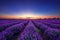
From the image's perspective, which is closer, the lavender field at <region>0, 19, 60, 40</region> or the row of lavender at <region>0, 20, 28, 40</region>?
the lavender field at <region>0, 19, 60, 40</region>

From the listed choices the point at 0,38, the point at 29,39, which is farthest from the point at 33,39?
the point at 0,38

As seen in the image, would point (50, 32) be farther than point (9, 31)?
No

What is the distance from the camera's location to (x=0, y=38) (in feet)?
17.0

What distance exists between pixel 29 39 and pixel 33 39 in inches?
8.9

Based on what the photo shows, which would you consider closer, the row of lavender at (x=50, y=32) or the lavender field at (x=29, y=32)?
the lavender field at (x=29, y=32)

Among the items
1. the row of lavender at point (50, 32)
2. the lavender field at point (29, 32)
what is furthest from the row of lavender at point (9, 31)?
the row of lavender at point (50, 32)

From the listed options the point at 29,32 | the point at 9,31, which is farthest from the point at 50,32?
the point at 9,31

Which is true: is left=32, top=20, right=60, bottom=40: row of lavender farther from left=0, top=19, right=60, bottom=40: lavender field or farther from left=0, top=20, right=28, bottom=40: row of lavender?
left=0, top=20, right=28, bottom=40: row of lavender

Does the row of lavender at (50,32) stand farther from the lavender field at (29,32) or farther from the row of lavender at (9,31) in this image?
the row of lavender at (9,31)

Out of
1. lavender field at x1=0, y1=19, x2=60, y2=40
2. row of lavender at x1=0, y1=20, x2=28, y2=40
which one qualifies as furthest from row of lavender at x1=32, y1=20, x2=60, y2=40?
row of lavender at x1=0, y1=20, x2=28, y2=40

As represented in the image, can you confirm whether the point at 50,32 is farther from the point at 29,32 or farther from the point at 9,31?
the point at 9,31

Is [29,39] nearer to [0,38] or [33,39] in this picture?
[33,39]

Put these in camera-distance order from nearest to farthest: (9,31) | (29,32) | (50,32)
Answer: (29,32) → (50,32) → (9,31)

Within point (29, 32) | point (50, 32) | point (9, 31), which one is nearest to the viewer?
point (29, 32)
